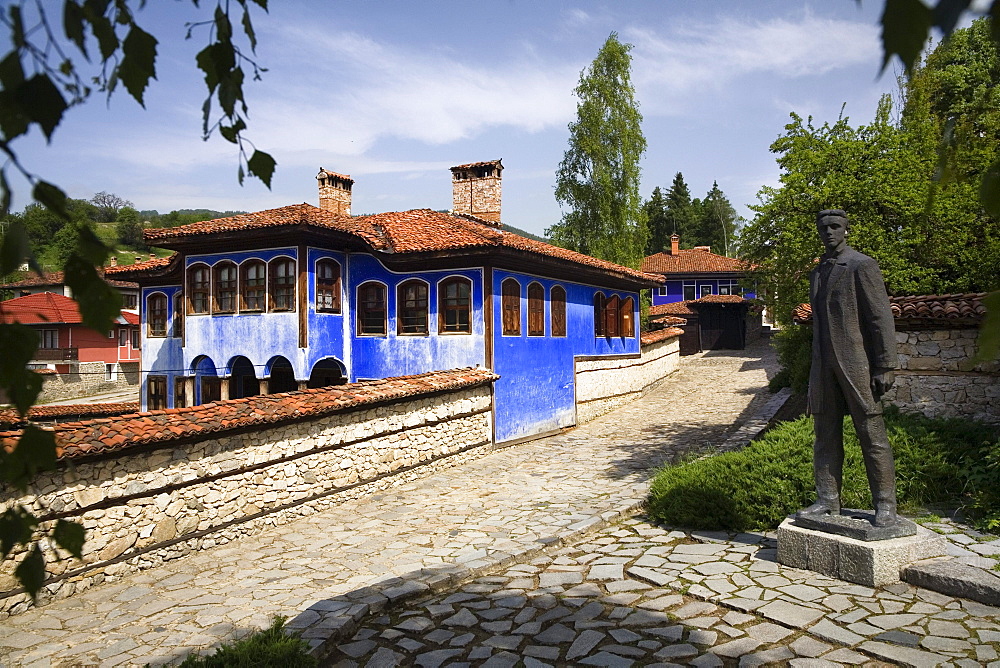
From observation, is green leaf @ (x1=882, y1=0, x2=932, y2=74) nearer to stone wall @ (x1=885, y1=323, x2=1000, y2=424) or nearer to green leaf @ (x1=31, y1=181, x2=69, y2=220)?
green leaf @ (x1=31, y1=181, x2=69, y2=220)

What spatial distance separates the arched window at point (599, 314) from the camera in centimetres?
1831

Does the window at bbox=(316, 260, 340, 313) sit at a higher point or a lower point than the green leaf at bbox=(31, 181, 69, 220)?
higher

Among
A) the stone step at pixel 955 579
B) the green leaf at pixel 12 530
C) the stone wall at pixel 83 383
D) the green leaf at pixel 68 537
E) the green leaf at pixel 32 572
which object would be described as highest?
the green leaf at pixel 12 530

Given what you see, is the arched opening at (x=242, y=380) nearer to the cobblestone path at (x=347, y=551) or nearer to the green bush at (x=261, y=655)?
the cobblestone path at (x=347, y=551)

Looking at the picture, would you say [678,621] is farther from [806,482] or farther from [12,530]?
[12,530]

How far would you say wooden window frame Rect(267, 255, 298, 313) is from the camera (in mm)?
14477

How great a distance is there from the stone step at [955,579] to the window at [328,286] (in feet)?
40.2

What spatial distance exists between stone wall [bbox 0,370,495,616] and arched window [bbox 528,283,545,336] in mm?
4261

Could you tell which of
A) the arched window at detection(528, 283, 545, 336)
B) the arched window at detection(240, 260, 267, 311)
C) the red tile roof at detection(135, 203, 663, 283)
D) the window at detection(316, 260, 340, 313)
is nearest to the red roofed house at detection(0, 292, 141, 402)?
the red tile roof at detection(135, 203, 663, 283)

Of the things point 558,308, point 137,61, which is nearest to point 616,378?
point 558,308

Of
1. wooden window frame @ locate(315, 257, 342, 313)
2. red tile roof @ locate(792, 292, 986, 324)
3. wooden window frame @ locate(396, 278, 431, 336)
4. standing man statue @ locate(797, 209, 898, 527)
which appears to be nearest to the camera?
standing man statue @ locate(797, 209, 898, 527)

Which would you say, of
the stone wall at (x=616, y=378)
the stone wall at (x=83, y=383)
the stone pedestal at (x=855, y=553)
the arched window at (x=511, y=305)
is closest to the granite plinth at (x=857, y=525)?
the stone pedestal at (x=855, y=553)

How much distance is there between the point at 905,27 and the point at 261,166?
1408 mm

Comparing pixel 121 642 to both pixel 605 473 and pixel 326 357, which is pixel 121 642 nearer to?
pixel 605 473
